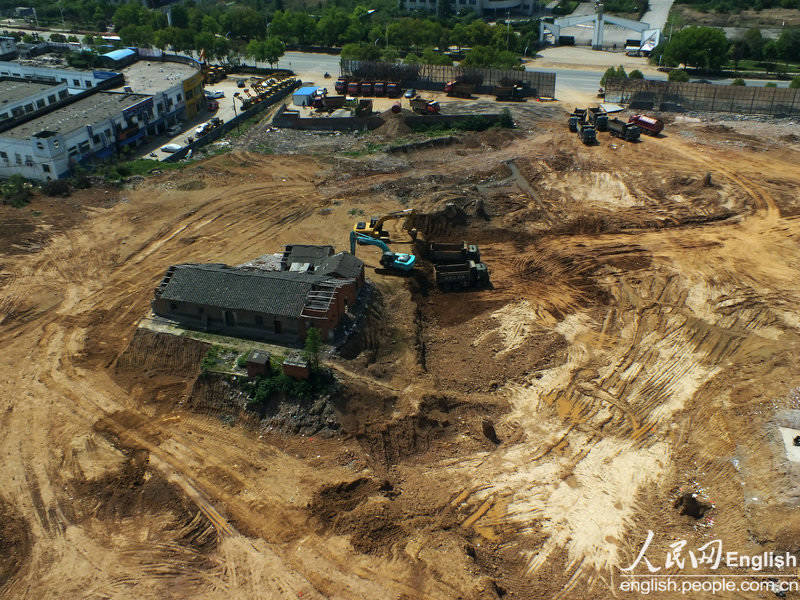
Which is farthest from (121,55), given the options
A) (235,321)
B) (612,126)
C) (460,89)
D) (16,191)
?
(235,321)

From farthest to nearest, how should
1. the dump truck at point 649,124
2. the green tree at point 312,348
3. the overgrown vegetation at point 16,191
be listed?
the dump truck at point 649,124 < the overgrown vegetation at point 16,191 < the green tree at point 312,348

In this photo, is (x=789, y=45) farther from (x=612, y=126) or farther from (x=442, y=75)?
(x=442, y=75)

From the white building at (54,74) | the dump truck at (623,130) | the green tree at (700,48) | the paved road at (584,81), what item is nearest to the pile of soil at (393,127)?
the dump truck at (623,130)

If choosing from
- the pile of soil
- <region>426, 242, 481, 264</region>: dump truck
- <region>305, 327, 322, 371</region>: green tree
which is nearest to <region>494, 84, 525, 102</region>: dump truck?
the pile of soil

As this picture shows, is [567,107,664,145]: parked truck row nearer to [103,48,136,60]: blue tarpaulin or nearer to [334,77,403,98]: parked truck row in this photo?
[334,77,403,98]: parked truck row

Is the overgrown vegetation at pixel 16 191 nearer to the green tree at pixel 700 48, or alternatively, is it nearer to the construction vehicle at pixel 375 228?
the construction vehicle at pixel 375 228

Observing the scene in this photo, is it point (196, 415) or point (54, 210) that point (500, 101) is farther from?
point (196, 415)
